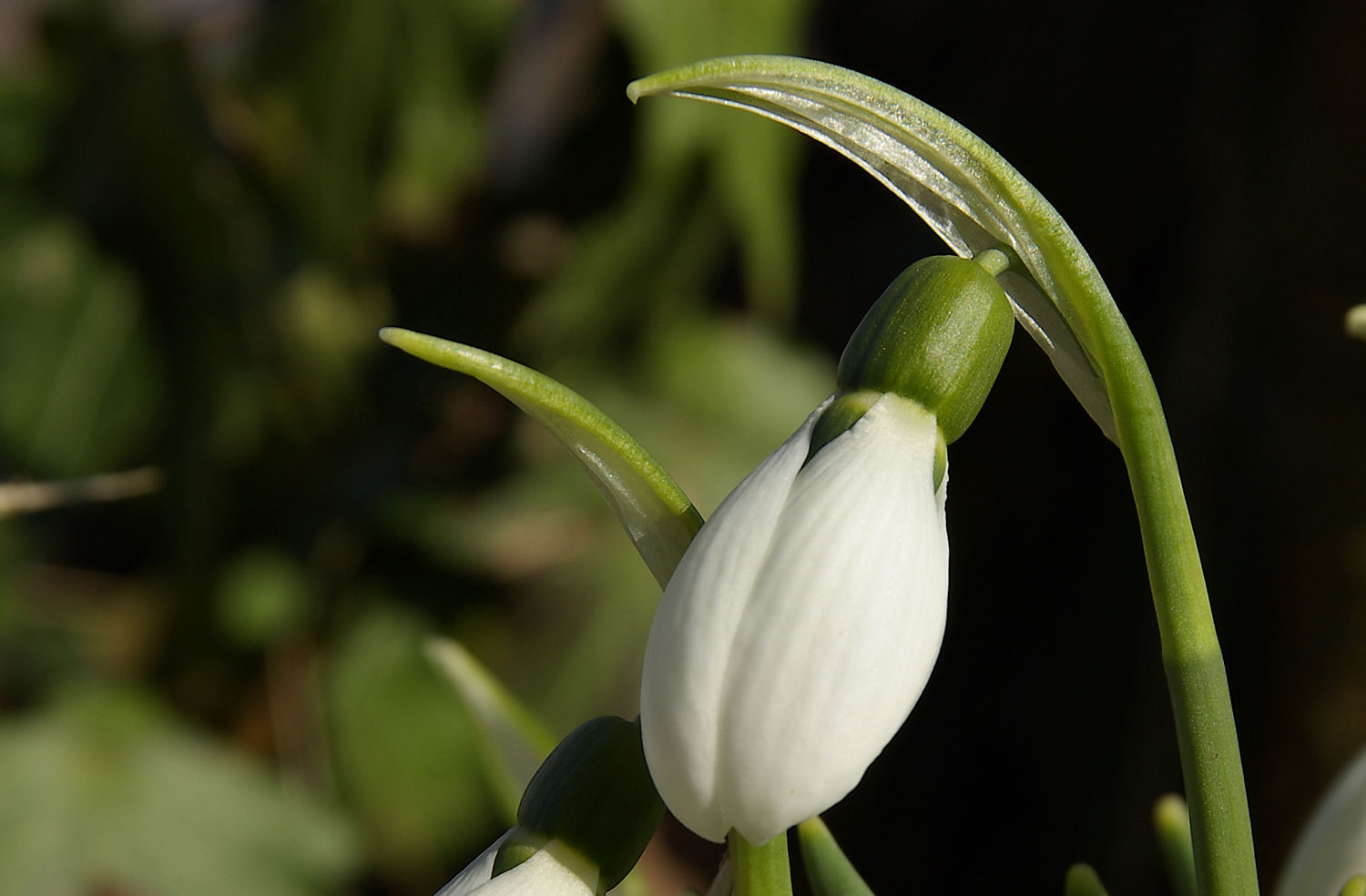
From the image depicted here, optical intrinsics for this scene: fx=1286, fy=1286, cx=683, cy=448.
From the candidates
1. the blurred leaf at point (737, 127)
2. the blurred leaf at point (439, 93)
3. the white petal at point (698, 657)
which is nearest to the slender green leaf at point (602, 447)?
→ the white petal at point (698, 657)

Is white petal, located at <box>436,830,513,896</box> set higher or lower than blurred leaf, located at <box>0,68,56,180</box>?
higher

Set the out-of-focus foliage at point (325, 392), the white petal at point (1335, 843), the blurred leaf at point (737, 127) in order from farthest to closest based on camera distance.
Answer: the out-of-focus foliage at point (325, 392) → the blurred leaf at point (737, 127) → the white petal at point (1335, 843)

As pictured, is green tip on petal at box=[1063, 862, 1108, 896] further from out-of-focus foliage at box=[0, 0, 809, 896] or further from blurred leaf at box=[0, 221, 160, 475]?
blurred leaf at box=[0, 221, 160, 475]

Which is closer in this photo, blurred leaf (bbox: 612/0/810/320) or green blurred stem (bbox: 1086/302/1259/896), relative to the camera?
green blurred stem (bbox: 1086/302/1259/896)

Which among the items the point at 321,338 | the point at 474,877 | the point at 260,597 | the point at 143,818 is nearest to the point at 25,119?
the point at 321,338

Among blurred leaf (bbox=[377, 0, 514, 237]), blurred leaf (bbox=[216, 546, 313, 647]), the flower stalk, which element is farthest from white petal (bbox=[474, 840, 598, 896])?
blurred leaf (bbox=[216, 546, 313, 647])

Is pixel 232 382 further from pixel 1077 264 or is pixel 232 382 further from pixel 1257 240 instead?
pixel 1077 264

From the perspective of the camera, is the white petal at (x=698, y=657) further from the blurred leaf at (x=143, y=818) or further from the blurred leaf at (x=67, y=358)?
the blurred leaf at (x=67, y=358)
